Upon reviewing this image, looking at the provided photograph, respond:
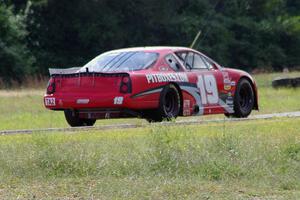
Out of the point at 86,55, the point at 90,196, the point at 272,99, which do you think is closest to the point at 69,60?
the point at 86,55

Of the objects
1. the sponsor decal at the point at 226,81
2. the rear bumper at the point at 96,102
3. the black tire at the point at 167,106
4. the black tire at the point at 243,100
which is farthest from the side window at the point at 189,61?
the rear bumper at the point at 96,102

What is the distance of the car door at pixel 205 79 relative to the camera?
18281mm

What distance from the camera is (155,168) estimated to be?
10984mm

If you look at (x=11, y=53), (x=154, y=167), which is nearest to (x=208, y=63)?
(x=154, y=167)

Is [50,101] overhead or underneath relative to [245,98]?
overhead

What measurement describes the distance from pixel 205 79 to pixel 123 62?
180 centimetres

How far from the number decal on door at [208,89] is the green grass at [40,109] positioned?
58.6 inches

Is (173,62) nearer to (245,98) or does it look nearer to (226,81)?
(226,81)

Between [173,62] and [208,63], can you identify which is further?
[208,63]

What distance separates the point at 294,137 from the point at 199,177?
9.44ft

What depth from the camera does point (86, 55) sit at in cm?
5512

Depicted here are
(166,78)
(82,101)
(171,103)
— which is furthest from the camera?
(171,103)

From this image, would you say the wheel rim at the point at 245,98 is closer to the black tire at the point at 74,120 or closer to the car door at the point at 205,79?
the car door at the point at 205,79

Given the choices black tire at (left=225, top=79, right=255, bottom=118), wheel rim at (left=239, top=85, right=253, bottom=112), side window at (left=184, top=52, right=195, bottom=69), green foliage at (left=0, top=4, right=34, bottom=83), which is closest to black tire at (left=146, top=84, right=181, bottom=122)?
side window at (left=184, top=52, right=195, bottom=69)
